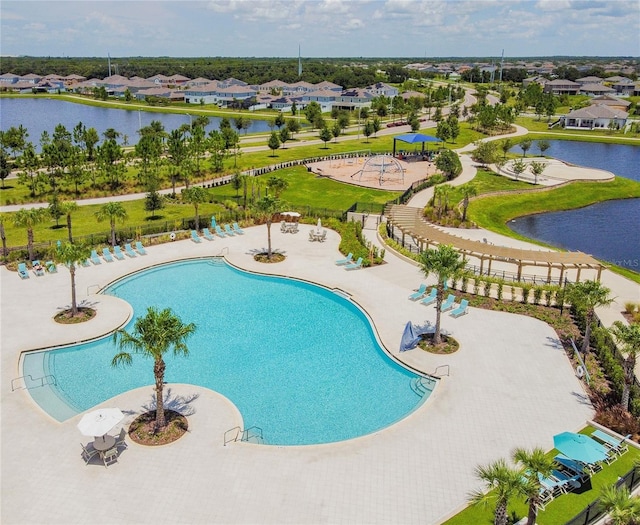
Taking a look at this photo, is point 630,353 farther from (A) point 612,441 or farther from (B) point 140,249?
(B) point 140,249

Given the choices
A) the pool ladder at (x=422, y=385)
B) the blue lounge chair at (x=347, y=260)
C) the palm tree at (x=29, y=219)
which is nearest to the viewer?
the pool ladder at (x=422, y=385)

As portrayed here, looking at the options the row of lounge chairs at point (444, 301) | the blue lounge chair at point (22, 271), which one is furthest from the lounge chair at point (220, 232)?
the row of lounge chairs at point (444, 301)

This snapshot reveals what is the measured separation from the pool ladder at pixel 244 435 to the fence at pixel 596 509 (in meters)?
9.72

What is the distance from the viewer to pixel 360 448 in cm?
1761

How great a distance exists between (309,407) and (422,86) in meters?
167

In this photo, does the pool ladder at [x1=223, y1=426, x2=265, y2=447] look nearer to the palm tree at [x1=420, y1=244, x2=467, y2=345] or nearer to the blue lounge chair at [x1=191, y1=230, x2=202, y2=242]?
the palm tree at [x1=420, y1=244, x2=467, y2=345]

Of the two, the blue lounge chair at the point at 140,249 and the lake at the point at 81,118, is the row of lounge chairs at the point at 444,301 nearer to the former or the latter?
the blue lounge chair at the point at 140,249

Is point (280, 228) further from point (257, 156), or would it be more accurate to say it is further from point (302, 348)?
point (257, 156)

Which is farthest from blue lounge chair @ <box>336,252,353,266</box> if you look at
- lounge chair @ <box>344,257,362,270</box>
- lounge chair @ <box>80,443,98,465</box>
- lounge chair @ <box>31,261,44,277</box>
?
lounge chair @ <box>80,443,98,465</box>

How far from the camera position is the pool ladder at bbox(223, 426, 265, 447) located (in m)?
18.0

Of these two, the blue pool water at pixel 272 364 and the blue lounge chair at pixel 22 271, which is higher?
the blue lounge chair at pixel 22 271

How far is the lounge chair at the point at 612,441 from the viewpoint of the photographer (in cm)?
1745

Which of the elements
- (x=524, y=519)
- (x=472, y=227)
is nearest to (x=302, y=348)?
(x=524, y=519)

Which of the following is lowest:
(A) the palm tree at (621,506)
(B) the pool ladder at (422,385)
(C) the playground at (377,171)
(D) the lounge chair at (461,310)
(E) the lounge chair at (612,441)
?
(B) the pool ladder at (422,385)
